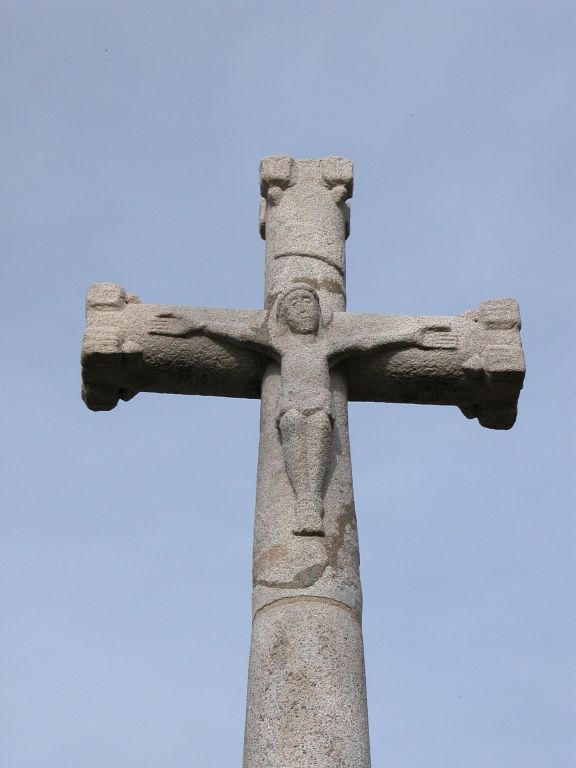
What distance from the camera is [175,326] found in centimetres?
817

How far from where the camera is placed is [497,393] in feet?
27.0

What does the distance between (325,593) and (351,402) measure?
166cm

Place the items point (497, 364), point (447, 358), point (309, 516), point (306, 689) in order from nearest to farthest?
point (306, 689) → point (309, 516) → point (497, 364) → point (447, 358)

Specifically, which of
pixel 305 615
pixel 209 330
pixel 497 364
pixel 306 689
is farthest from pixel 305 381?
pixel 306 689

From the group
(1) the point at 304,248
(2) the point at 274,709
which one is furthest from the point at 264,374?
(2) the point at 274,709

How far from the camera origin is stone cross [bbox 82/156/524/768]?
22.4ft

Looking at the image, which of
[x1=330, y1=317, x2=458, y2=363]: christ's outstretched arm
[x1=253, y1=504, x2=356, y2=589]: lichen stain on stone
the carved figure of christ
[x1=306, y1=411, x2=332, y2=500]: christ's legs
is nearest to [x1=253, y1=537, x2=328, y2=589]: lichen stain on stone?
[x1=253, y1=504, x2=356, y2=589]: lichen stain on stone

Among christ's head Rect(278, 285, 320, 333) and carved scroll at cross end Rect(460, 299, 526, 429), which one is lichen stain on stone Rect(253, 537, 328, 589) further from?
carved scroll at cross end Rect(460, 299, 526, 429)

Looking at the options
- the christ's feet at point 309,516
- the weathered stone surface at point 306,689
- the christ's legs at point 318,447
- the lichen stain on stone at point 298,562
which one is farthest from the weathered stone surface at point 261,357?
the weathered stone surface at point 306,689

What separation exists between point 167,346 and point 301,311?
2.54ft

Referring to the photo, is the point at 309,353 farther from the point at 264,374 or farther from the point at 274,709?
the point at 274,709

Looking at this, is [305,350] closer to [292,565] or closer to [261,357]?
[261,357]

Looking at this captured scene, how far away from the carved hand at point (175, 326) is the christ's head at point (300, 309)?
1.54ft

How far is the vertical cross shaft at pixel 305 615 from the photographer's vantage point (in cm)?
659
